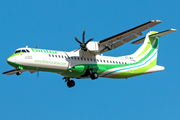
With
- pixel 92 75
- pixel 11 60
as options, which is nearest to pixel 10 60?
pixel 11 60

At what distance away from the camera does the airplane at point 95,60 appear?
1722 centimetres

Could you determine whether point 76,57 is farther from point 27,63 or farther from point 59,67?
point 27,63

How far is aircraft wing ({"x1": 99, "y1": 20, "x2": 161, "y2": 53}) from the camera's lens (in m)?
17.2

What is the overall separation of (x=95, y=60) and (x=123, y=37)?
2.45 metres

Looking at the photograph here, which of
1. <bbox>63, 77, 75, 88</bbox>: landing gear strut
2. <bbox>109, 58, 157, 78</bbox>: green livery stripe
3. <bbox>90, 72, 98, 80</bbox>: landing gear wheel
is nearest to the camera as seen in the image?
<bbox>90, 72, 98, 80</bbox>: landing gear wheel

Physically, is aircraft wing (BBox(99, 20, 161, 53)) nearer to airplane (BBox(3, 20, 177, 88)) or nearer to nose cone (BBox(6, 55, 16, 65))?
airplane (BBox(3, 20, 177, 88))

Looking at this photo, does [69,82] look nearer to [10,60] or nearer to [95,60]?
[95,60]

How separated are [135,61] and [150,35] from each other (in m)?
2.42

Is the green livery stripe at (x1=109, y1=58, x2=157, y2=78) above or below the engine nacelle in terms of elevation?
below

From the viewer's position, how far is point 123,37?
18422 millimetres

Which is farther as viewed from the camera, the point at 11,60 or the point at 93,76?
the point at 93,76

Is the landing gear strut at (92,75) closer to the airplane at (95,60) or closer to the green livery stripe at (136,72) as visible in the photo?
the airplane at (95,60)

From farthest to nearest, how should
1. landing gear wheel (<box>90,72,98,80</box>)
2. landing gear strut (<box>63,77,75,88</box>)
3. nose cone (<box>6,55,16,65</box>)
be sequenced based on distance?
landing gear strut (<box>63,77,75,88</box>), landing gear wheel (<box>90,72,98,80</box>), nose cone (<box>6,55,16,65</box>)

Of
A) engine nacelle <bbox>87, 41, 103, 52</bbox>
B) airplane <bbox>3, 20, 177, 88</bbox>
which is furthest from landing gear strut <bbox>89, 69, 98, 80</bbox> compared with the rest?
engine nacelle <bbox>87, 41, 103, 52</bbox>
